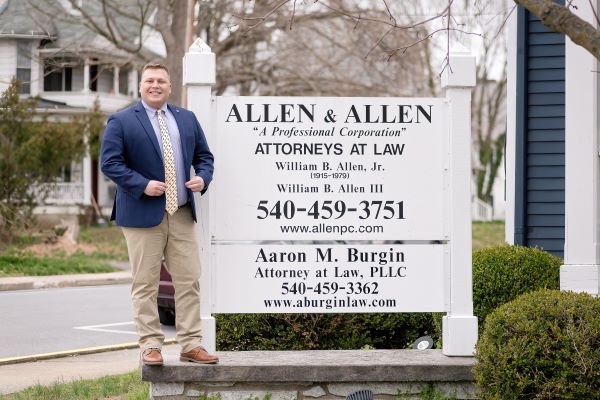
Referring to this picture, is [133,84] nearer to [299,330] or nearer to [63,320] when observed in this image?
[63,320]

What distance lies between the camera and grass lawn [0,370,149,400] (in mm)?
7508

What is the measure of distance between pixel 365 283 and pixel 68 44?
810 inches

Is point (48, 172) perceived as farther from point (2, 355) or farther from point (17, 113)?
point (2, 355)

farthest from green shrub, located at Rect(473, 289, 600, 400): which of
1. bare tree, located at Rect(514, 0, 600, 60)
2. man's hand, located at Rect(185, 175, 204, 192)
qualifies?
man's hand, located at Rect(185, 175, 204, 192)

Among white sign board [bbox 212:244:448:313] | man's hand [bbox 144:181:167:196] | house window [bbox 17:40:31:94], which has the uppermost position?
house window [bbox 17:40:31:94]

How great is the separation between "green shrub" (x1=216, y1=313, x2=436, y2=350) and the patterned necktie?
5.06 feet

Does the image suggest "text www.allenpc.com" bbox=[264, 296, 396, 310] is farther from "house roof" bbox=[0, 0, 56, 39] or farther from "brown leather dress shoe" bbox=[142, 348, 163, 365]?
"house roof" bbox=[0, 0, 56, 39]

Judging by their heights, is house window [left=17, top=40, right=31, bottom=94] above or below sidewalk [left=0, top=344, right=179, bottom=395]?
above

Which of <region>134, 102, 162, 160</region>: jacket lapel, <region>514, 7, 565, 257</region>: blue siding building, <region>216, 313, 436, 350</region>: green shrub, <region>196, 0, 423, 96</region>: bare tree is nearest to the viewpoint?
<region>134, 102, 162, 160</region>: jacket lapel

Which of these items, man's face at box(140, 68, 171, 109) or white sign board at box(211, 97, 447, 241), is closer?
man's face at box(140, 68, 171, 109)

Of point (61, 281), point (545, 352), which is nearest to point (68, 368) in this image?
point (545, 352)

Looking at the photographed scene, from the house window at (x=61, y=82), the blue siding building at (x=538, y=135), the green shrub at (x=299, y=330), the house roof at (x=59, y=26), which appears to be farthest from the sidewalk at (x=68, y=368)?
the house window at (x=61, y=82)

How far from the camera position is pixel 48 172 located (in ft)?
86.3

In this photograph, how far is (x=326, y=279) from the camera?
6.96 m
